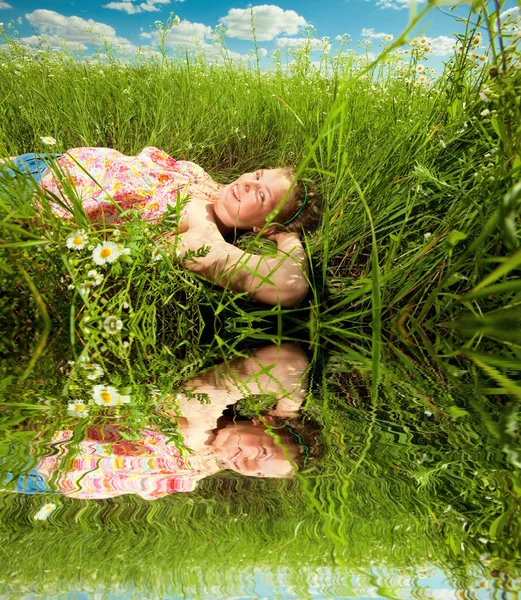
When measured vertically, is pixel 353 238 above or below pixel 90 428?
below

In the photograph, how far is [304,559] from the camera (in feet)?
1.57

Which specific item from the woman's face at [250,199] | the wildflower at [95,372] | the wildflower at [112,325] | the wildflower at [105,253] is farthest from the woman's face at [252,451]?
the woman's face at [250,199]

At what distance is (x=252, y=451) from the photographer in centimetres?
75

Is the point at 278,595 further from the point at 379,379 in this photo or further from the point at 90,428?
the point at 379,379

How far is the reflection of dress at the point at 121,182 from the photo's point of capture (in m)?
2.30

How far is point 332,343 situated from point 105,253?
764mm

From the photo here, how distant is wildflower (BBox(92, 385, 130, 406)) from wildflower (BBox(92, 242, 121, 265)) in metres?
0.62

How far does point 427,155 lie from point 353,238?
1.36 ft

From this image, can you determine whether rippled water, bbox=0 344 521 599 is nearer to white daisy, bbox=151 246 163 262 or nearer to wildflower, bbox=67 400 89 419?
wildflower, bbox=67 400 89 419

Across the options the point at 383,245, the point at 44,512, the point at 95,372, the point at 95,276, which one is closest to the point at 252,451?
the point at 44,512

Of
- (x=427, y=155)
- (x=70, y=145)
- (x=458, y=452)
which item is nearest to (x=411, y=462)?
(x=458, y=452)

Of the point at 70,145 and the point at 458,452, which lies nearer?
the point at 458,452

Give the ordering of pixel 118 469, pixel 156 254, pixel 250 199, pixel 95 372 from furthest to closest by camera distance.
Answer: pixel 250 199 → pixel 156 254 → pixel 95 372 → pixel 118 469

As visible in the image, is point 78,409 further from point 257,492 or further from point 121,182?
point 121,182
